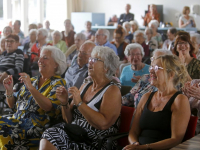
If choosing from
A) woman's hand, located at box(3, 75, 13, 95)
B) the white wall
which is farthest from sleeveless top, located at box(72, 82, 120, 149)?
the white wall

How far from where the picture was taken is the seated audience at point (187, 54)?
126 inches

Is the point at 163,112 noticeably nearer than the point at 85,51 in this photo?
Yes

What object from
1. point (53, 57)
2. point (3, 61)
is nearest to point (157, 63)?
point (53, 57)

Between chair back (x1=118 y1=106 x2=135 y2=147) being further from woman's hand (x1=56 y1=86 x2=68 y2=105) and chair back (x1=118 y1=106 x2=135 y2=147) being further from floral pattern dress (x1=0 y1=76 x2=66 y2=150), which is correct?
floral pattern dress (x1=0 y1=76 x2=66 y2=150)

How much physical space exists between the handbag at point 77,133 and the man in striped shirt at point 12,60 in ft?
7.54

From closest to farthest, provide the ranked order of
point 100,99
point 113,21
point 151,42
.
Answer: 1. point 100,99
2. point 151,42
3. point 113,21

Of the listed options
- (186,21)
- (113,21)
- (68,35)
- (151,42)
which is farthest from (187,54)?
(113,21)

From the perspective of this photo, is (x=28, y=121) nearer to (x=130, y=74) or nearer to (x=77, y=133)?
(x=77, y=133)

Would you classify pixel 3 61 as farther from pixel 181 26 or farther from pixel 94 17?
pixel 94 17

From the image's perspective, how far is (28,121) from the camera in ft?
8.69

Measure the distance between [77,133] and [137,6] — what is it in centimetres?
1157

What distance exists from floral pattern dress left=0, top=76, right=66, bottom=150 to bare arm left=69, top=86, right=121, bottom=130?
459 millimetres

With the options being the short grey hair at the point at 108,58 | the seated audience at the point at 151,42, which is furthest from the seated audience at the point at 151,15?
the short grey hair at the point at 108,58

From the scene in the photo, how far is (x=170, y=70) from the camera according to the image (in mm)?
2049
